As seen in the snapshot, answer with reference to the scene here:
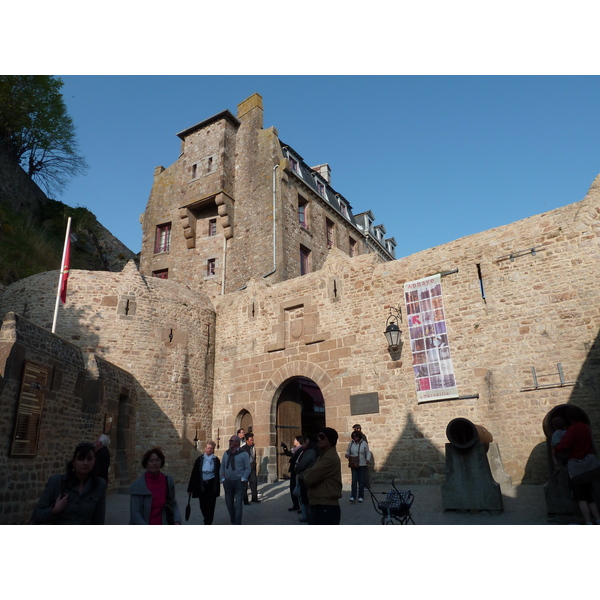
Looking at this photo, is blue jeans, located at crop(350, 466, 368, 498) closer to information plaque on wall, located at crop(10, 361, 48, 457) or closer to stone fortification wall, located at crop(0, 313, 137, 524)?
stone fortification wall, located at crop(0, 313, 137, 524)

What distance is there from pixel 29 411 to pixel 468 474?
6283 millimetres

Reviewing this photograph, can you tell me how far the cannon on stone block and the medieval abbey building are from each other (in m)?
1.31

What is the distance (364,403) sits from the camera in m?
10.3

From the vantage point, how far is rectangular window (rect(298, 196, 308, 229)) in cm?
1919

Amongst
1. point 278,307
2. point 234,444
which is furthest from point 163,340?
point 234,444

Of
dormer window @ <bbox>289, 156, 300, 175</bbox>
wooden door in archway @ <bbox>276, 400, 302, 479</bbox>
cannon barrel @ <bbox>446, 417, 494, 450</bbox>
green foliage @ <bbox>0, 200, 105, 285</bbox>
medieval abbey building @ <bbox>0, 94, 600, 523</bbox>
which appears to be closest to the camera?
cannon barrel @ <bbox>446, 417, 494, 450</bbox>

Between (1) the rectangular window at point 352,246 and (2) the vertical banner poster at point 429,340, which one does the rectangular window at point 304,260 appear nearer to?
(1) the rectangular window at point 352,246

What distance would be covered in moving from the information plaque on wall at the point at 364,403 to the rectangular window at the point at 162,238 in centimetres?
1324

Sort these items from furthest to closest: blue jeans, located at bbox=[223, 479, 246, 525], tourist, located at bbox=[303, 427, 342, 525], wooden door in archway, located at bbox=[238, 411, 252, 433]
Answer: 1. wooden door in archway, located at bbox=[238, 411, 252, 433]
2. blue jeans, located at bbox=[223, 479, 246, 525]
3. tourist, located at bbox=[303, 427, 342, 525]

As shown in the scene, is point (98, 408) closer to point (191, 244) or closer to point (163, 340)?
point (163, 340)

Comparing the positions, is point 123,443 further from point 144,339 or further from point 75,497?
point 75,497

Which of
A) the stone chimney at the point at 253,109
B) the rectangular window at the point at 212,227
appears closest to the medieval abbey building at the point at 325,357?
the rectangular window at the point at 212,227

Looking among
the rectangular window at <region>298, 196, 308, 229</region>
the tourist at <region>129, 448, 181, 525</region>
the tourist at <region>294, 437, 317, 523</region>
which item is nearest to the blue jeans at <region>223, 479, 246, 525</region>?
the tourist at <region>294, 437, 317, 523</region>

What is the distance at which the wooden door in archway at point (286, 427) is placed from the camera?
11765mm
